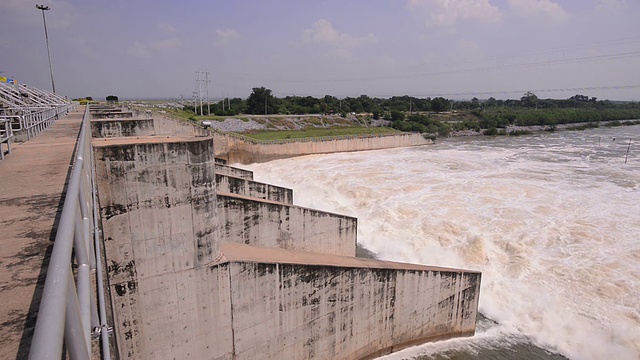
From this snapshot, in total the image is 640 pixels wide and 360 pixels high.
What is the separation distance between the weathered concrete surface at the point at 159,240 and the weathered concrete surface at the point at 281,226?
275cm

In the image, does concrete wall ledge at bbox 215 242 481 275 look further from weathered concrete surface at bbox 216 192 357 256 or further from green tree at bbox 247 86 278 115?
green tree at bbox 247 86 278 115

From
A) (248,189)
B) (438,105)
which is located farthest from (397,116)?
(248,189)

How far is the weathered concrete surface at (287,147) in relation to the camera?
3322cm

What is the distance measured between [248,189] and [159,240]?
7959mm

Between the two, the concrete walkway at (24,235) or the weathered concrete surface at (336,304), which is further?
the weathered concrete surface at (336,304)

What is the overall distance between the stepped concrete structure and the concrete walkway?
1.08m

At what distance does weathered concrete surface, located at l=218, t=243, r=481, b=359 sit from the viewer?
829 centimetres

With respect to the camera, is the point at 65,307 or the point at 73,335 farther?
the point at 73,335

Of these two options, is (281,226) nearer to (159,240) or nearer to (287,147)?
(159,240)

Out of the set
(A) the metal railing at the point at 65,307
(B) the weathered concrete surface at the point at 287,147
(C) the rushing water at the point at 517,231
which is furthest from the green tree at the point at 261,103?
(A) the metal railing at the point at 65,307

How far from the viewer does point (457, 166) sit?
3203cm

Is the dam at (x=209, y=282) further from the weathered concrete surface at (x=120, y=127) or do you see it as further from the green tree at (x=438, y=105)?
the green tree at (x=438, y=105)

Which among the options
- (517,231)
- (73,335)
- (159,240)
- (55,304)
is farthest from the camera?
(517,231)

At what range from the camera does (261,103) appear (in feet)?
219
